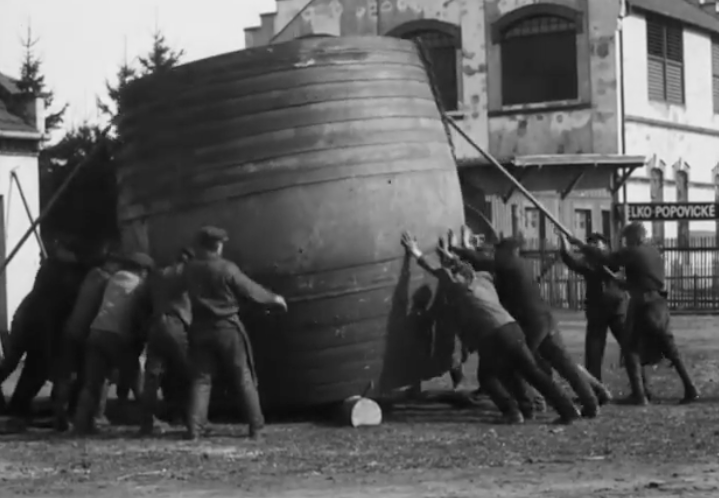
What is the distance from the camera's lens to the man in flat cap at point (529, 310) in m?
12.7

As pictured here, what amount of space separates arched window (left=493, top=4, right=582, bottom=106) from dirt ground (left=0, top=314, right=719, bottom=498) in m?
19.7

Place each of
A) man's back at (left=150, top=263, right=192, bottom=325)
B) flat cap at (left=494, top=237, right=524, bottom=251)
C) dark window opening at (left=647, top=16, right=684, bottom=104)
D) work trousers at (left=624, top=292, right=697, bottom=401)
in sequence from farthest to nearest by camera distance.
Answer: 1. dark window opening at (left=647, top=16, right=684, bottom=104)
2. work trousers at (left=624, top=292, right=697, bottom=401)
3. flat cap at (left=494, top=237, right=524, bottom=251)
4. man's back at (left=150, top=263, right=192, bottom=325)

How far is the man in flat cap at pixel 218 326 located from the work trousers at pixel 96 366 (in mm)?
894

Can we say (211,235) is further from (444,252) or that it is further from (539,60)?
(539,60)

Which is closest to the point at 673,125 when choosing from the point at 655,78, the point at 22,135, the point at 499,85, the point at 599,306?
the point at 655,78

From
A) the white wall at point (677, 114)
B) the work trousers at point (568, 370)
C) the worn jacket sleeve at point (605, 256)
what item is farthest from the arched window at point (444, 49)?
the work trousers at point (568, 370)

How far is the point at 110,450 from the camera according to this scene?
37.1 feet

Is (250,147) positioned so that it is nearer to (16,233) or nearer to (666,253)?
(16,233)

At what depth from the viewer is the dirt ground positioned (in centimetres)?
903

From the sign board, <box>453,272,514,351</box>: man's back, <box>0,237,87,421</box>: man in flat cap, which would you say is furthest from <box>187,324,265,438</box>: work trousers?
the sign board

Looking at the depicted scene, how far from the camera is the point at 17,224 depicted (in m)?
24.3

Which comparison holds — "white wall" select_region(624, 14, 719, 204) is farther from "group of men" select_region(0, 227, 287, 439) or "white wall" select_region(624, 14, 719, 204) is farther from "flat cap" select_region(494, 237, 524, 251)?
"group of men" select_region(0, 227, 287, 439)

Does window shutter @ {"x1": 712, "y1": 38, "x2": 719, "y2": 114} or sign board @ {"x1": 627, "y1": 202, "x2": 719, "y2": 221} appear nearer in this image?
sign board @ {"x1": 627, "y1": 202, "x2": 719, "y2": 221}

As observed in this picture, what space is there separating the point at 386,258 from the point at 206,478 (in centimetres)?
324
